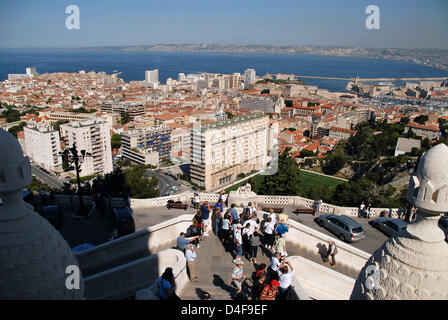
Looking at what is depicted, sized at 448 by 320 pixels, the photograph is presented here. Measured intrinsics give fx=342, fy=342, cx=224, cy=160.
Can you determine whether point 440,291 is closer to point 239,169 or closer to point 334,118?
point 239,169

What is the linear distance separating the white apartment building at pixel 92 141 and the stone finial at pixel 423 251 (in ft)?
130

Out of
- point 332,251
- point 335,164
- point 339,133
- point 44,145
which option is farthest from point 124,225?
point 339,133

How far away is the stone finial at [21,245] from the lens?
2064 millimetres

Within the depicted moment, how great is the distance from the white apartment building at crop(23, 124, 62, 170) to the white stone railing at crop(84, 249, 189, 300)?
129ft

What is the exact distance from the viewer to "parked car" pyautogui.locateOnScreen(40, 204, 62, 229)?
21.9 ft

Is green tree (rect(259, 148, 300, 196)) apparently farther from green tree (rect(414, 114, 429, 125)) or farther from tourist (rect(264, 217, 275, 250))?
green tree (rect(414, 114, 429, 125))

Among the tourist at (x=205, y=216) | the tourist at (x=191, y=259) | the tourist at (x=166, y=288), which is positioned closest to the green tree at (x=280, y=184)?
the tourist at (x=205, y=216)

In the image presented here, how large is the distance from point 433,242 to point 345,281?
10.1 feet

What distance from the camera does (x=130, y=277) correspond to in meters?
4.86

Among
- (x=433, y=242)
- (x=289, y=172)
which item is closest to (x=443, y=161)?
(x=433, y=242)

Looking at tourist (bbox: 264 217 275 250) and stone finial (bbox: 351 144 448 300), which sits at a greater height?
stone finial (bbox: 351 144 448 300)

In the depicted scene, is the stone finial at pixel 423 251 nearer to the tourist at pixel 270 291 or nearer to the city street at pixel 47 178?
the tourist at pixel 270 291

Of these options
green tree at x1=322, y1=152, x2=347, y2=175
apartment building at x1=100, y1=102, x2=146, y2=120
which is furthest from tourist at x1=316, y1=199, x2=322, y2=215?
apartment building at x1=100, y1=102, x2=146, y2=120

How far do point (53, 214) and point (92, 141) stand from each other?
114ft
